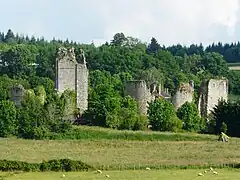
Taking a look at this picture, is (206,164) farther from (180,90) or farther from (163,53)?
(163,53)

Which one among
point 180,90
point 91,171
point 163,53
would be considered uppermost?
point 163,53

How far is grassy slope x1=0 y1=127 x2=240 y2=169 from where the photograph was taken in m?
42.0

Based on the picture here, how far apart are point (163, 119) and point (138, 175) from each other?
1117 inches

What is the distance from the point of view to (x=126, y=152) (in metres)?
47.2

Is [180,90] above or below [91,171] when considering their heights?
above

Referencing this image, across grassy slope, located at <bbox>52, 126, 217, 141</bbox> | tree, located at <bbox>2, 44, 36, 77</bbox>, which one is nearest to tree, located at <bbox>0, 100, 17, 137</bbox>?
grassy slope, located at <bbox>52, 126, 217, 141</bbox>

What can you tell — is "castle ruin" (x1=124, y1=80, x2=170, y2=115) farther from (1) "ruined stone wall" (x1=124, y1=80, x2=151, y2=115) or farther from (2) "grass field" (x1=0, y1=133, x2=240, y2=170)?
(2) "grass field" (x1=0, y1=133, x2=240, y2=170)

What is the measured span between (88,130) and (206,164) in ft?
61.4

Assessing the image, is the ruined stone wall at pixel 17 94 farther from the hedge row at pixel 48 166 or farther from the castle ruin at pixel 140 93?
the hedge row at pixel 48 166

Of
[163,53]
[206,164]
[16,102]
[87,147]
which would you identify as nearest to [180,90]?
[16,102]

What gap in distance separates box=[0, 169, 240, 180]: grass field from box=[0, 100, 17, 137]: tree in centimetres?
1992

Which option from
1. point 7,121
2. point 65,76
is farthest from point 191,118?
point 7,121

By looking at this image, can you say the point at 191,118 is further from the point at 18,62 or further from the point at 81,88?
the point at 18,62

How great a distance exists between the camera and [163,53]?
449 ft
